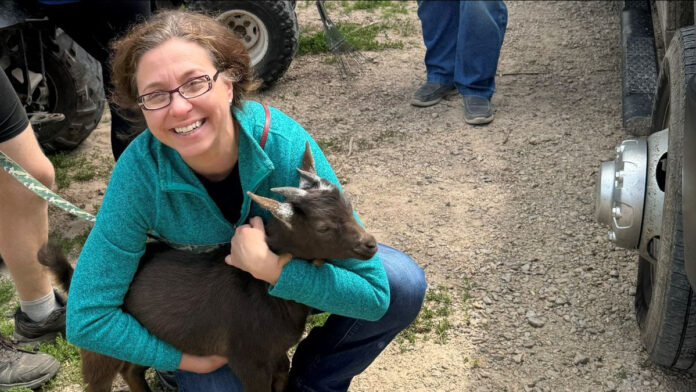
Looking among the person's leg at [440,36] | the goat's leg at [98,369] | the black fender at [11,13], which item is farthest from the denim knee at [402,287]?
the person's leg at [440,36]

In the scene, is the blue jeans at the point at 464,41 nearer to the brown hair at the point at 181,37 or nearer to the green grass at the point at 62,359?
the brown hair at the point at 181,37

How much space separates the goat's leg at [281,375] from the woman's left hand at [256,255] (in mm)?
561

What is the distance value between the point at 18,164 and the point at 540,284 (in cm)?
252

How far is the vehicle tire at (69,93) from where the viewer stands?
5.02 m

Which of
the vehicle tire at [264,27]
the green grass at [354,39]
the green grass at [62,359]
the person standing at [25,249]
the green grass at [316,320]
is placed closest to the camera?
→ the person standing at [25,249]

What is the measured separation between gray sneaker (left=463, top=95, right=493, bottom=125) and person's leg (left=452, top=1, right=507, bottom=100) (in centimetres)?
6

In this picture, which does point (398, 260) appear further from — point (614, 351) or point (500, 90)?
point (500, 90)

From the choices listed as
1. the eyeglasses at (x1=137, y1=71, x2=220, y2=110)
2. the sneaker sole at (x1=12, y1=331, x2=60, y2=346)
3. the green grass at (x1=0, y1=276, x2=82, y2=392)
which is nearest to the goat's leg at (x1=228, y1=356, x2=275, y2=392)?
the eyeglasses at (x1=137, y1=71, x2=220, y2=110)

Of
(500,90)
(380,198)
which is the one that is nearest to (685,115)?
(380,198)

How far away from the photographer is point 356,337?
2887 millimetres

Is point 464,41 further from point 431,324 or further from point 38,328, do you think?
point 38,328

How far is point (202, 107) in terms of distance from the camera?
7.89ft

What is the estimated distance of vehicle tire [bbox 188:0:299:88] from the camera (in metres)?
5.99

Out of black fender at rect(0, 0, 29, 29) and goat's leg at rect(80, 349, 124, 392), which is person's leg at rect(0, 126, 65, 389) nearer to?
goat's leg at rect(80, 349, 124, 392)
